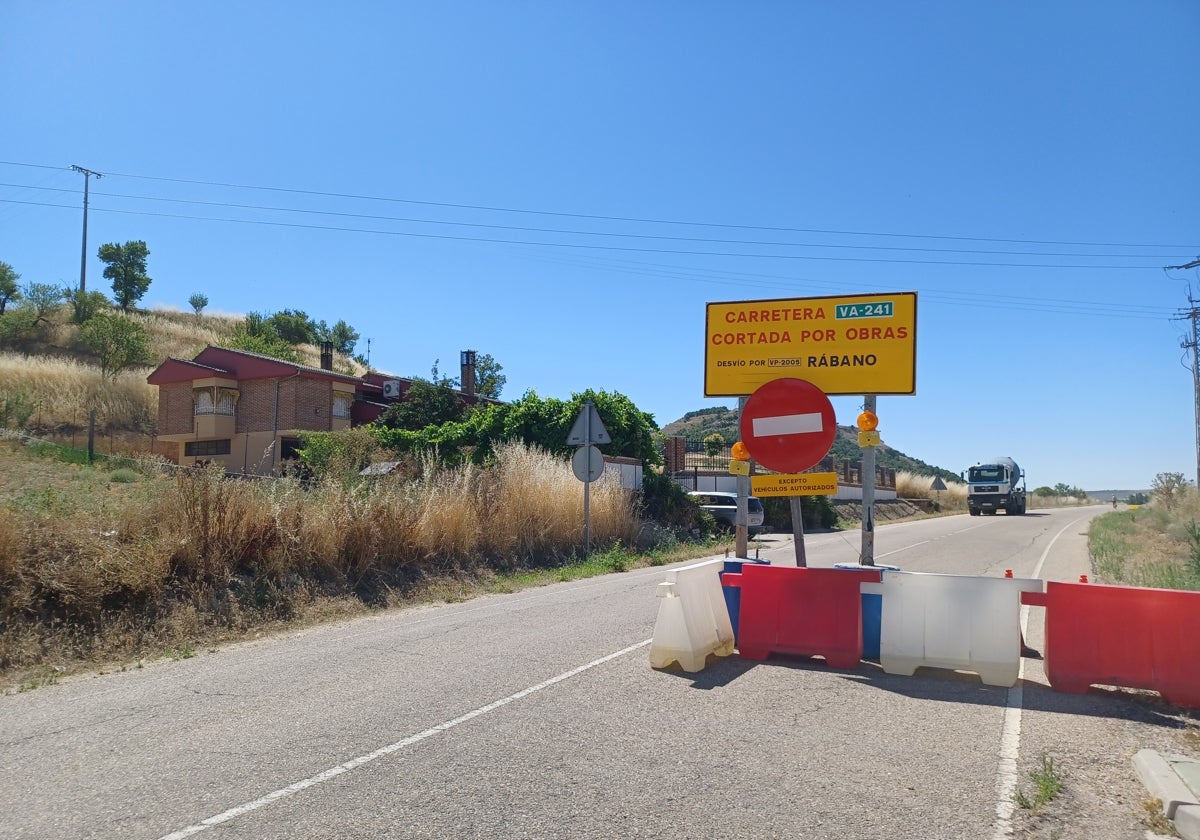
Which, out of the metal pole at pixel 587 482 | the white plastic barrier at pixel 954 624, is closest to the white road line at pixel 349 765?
the white plastic barrier at pixel 954 624

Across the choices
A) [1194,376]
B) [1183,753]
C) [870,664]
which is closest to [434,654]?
[870,664]

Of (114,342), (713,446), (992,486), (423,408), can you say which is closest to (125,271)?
(114,342)

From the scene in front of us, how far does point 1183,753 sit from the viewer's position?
17.0ft

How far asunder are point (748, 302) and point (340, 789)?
7211 millimetres

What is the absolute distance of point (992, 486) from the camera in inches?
1928

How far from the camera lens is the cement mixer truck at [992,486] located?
161 feet

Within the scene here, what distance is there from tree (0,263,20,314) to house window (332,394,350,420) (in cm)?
4719

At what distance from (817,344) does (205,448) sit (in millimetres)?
41510

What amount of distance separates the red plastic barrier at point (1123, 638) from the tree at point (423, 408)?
34.0 m

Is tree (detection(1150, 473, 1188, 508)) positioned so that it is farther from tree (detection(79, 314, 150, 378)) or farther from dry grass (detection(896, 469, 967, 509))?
tree (detection(79, 314, 150, 378))

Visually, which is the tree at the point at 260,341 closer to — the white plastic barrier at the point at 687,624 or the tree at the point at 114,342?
the tree at the point at 114,342

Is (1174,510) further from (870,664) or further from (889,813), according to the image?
(889,813)

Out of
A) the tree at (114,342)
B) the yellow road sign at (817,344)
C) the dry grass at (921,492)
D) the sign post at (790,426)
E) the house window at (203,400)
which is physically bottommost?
the dry grass at (921,492)

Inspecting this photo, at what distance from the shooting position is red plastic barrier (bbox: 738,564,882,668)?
729 cm
